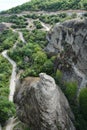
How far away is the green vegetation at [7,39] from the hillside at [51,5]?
104 ft

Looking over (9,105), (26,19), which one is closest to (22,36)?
(26,19)

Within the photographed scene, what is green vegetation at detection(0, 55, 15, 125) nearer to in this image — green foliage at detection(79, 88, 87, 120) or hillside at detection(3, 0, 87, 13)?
green foliage at detection(79, 88, 87, 120)

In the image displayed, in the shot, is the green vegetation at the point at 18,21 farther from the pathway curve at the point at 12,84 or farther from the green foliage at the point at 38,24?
the pathway curve at the point at 12,84

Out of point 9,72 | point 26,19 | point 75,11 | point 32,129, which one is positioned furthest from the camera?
point 26,19

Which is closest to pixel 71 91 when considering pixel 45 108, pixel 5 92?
pixel 45 108

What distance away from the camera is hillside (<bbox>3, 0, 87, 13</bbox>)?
456 ft

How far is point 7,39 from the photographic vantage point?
116750 millimetres

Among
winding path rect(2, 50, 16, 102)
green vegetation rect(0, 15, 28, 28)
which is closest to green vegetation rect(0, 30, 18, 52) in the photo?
winding path rect(2, 50, 16, 102)

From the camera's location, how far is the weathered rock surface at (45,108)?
157 ft

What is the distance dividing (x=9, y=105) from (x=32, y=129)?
8302mm

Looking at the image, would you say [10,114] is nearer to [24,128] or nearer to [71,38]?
[24,128]

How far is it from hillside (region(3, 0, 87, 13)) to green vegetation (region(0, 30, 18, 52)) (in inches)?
1251

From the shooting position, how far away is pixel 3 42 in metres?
116

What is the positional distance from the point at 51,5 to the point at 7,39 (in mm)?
46015
